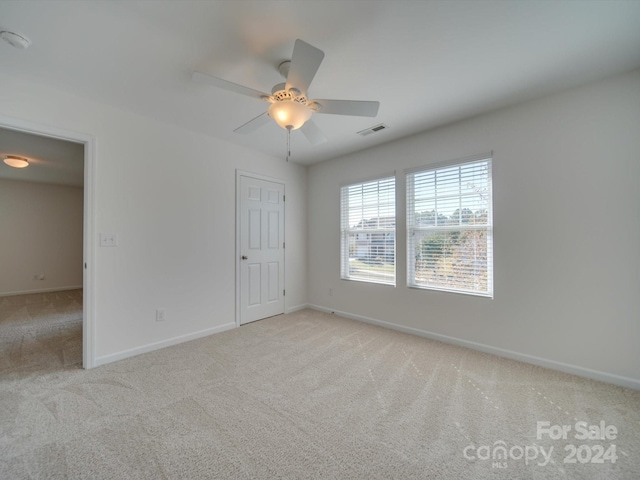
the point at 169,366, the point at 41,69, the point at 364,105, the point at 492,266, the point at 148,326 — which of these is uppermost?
the point at 41,69

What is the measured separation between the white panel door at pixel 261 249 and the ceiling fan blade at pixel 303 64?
7.27 feet

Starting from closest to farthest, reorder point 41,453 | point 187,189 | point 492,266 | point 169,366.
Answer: point 41,453 → point 169,366 → point 492,266 → point 187,189

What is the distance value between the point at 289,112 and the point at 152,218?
2.03 metres

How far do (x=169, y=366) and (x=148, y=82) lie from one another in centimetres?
256

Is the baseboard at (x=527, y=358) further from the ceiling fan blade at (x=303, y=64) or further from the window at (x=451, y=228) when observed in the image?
the ceiling fan blade at (x=303, y=64)

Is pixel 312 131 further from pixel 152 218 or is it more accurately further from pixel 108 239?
pixel 108 239

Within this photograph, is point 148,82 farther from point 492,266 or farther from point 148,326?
point 492,266

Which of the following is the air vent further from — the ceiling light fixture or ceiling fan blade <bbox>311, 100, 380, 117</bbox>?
the ceiling light fixture

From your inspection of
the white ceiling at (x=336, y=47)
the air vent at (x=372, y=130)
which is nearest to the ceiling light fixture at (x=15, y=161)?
the white ceiling at (x=336, y=47)

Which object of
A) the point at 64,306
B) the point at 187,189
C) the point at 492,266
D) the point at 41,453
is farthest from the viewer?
the point at 64,306

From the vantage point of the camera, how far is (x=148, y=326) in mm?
2814

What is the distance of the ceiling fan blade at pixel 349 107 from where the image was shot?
1846mm

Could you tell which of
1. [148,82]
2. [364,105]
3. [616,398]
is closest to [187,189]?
[148,82]

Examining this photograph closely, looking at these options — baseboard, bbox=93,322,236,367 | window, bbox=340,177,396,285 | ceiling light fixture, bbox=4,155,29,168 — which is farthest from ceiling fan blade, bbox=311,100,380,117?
ceiling light fixture, bbox=4,155,29,168
